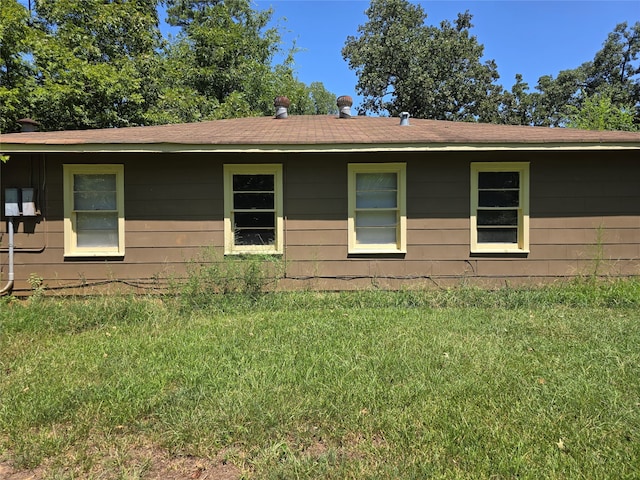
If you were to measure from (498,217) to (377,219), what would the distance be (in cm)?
211

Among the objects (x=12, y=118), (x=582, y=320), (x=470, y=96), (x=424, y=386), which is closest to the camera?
(x=424, y=386)

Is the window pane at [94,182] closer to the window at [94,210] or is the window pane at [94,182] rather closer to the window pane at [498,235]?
the window at [94,210]

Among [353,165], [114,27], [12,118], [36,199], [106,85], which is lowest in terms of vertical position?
[36,199]

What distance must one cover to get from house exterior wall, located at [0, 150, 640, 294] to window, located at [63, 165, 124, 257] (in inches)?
5.0

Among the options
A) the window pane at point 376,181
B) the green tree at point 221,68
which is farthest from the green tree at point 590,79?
the window pane at point 376,181

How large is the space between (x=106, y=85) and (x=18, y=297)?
8.10 metres

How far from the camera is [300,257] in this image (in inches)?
269

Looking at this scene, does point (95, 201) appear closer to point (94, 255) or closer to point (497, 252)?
point (94, 255)

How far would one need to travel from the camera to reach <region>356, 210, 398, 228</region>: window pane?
688 cm

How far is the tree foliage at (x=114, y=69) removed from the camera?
37.3ft

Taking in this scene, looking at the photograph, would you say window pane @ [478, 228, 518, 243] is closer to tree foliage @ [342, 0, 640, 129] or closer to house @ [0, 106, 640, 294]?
house @ [0, 106, 640, 294]

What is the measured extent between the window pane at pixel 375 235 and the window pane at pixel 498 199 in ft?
5.25

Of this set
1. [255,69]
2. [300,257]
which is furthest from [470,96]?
[300,257]

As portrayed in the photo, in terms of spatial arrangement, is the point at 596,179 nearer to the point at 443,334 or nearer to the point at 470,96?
the point at 443,334
